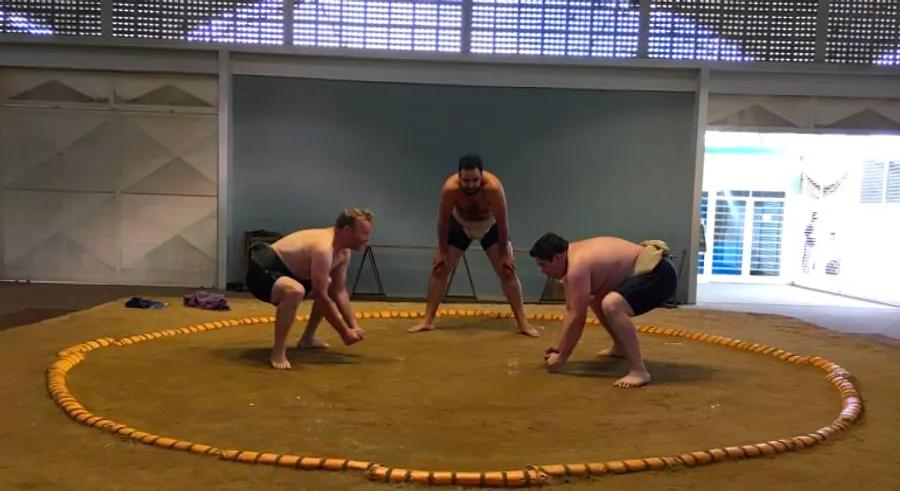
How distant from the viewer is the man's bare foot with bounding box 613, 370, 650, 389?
2.69 m

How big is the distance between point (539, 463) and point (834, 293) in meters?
7.67

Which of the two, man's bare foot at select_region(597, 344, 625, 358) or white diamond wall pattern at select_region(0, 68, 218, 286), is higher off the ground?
white diamond wall pattern at select_region(0, 68, 218, 286)

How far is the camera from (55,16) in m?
6.32

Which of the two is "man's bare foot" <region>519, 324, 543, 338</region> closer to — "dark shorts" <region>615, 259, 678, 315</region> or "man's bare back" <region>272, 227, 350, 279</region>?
"dark shorts" <region>615, 259, 678, 315</region>

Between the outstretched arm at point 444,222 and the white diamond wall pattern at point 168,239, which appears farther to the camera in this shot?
the white diamond wall pattern at point 168,239

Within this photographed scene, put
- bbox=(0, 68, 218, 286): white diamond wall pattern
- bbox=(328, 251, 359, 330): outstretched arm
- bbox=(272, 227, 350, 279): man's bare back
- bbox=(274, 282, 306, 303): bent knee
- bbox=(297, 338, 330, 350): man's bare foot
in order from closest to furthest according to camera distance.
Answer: bbox=(274, 282, 306, 303): bent knee < bbox=(272, 227, 350, 279): man's bare back < bbox=(328, 251, 359, 330): outstretched arm < bbox=(297, 338, 330, 350): man's bare foot < bbox=(0, 68, 218, 286): white diamond wall pattern

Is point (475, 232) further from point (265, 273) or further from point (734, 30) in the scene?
point (734, 30)

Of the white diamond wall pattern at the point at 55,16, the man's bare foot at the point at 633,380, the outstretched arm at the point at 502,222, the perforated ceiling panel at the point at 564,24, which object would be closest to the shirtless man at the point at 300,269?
the outstretched arm at the point at 502,222

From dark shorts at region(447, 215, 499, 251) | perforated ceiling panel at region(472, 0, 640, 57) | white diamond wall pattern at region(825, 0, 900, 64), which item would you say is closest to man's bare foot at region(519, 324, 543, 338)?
dark shorts at region(447, 215, 499, 251)

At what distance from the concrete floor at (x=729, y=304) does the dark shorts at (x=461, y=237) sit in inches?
102

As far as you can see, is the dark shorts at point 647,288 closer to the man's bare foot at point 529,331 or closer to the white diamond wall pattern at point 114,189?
the man's bare foot at point 529,331

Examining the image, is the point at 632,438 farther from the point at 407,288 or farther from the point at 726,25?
the point at 726,25

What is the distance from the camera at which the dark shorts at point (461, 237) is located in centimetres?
401

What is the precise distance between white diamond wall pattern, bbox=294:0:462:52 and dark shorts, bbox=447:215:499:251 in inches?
113
